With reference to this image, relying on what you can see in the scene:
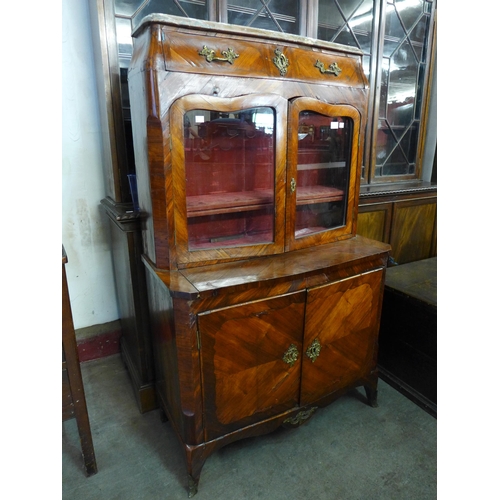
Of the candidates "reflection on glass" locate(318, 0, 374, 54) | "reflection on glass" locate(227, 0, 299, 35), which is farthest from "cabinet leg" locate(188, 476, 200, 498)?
"reflection on glass" locate(318, 0, 374, 54)

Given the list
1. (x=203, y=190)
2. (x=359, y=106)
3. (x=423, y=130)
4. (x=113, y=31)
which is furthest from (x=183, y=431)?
(x=423, y=130)

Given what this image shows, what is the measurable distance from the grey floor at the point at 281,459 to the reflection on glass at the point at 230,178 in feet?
2.70

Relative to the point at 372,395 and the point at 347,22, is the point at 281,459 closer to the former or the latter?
the point at 372,395

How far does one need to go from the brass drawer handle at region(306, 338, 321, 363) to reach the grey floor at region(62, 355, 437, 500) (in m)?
0.38

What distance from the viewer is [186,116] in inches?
43.4

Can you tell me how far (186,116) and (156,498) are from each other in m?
1.25

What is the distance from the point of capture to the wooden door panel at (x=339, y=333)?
1.33 metres

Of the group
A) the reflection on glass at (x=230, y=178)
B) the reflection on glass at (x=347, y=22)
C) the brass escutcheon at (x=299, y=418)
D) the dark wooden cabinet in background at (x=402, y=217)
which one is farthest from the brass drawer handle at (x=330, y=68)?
the brass escutcheon at (x=299, y=418)

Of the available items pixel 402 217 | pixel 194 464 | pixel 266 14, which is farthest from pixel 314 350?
pixel 266 14

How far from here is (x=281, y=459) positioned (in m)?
1.39

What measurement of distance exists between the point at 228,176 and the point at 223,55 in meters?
0.40

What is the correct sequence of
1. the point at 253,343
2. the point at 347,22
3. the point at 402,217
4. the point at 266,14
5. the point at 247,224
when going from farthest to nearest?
the point at 402,217 < the point at 347,22 < the point at 266,14 < the point at 247,224 < the point at 253,343

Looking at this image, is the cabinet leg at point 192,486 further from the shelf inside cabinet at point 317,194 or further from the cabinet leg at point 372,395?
the shelf inside cabinet at point 317,194

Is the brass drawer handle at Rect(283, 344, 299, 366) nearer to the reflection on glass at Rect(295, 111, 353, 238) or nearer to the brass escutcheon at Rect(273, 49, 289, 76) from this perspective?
the reflection on glass at Rect(295, 111, 353, 238)
